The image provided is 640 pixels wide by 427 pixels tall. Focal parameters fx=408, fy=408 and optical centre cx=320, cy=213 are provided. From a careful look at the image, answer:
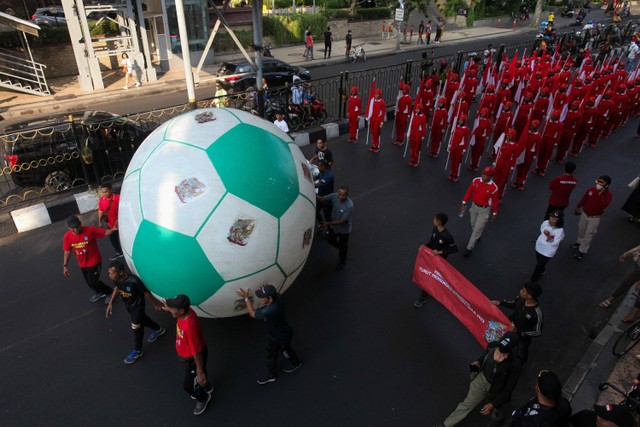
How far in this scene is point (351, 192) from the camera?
849 cm

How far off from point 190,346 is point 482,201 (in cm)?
475

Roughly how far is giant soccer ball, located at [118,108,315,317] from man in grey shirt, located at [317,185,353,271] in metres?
1.47

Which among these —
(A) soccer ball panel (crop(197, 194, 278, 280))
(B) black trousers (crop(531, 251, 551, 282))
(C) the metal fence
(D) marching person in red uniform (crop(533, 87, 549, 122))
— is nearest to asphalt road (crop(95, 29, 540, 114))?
(C) the metal fence

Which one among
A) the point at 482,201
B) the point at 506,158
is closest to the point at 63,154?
the point at 482,201

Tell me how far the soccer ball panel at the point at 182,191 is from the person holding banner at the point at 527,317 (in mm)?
3338

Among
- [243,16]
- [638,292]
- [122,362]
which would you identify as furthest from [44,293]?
[243,16]

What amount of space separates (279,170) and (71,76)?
717 inches

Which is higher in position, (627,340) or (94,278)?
(94,278)

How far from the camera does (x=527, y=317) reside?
4.37 metres

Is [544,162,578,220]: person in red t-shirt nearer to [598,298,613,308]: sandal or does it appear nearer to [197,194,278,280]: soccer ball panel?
[598,298,613,308]: sandal

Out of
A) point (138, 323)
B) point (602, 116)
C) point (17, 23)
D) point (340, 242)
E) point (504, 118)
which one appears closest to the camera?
point (138, 323)

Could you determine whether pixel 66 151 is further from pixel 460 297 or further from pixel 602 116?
pixel 602 116

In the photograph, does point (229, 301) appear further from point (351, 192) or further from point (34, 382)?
point (351, 192)

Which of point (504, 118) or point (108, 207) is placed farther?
point (504, 118)
